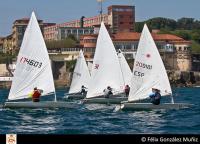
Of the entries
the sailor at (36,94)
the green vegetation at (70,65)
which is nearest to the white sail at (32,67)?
the sailor at (36,94)

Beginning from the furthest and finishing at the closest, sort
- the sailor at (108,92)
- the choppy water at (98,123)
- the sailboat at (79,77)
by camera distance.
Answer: the sailboat at (79,77)
the sailor at (108,92)
the choppy water at (98,123)

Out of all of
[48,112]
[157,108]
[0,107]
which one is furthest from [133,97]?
[0,107]

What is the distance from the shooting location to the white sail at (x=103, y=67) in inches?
1571

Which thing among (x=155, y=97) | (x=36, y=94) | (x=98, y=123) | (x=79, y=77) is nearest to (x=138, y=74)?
(x=155, y=97)

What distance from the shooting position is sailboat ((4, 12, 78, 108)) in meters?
31.8

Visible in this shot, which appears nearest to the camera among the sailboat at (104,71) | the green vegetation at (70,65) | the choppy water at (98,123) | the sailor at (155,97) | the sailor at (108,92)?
the choppy water at (98,123)

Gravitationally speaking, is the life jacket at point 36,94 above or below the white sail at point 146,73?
below

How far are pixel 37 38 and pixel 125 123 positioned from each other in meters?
11.7

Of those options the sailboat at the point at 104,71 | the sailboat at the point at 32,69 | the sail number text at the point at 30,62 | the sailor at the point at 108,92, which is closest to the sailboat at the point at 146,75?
the sailboat at the point at 32,69

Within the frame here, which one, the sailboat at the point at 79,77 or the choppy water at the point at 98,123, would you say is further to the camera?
the sailboat at the point at 79,77

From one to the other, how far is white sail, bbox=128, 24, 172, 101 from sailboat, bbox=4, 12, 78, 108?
13.1 feet

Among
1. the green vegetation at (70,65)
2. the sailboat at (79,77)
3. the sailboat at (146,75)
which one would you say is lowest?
the green vegetation at (70,65)

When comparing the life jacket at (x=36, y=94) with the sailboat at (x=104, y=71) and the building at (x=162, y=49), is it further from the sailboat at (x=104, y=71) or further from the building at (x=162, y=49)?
the building at (x=162, y=49)

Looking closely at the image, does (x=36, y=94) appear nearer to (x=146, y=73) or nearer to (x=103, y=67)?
(x=146, y=73)
